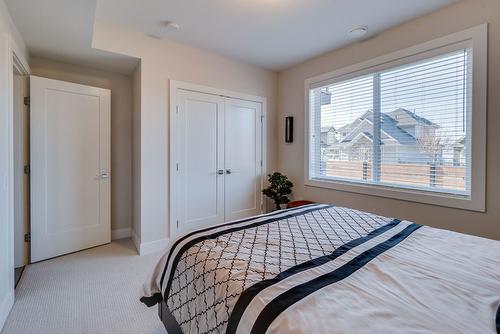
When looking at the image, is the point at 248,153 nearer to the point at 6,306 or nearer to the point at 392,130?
the point at 392,130

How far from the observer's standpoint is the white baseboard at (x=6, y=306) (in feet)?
5.63

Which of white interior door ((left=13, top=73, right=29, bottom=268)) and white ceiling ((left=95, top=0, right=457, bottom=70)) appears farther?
white interior door ((left=13, top=73, right=29, bottom=268))

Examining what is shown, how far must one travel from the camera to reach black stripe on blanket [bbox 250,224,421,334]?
32.8 inches

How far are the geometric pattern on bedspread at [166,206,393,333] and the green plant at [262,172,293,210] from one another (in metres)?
2.02

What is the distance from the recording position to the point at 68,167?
2947 millimetres

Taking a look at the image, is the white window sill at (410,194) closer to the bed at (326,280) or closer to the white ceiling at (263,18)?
the bed at (326,280)

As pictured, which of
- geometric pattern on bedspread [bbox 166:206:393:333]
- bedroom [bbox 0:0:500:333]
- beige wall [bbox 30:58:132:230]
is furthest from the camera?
beige wall [bbox 30:58:132:230]

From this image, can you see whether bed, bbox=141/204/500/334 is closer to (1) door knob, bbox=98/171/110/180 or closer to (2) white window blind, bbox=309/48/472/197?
(2) white window blind, bbox=309/48/472/197

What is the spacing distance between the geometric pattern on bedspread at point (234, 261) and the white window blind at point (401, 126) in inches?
49.8

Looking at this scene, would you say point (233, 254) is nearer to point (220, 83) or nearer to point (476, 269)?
point (476, 269)

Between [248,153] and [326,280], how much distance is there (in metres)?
3.00

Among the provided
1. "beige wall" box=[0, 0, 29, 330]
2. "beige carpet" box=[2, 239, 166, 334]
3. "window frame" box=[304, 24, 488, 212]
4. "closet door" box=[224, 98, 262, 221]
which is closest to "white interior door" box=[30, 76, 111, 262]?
"beige carpet" box=[2, 239, 166, 334]

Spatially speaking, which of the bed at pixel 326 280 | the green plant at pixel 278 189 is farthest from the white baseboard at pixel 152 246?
the green plant at pixel 278 189

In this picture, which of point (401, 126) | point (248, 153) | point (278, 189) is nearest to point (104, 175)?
point (248, 153)
